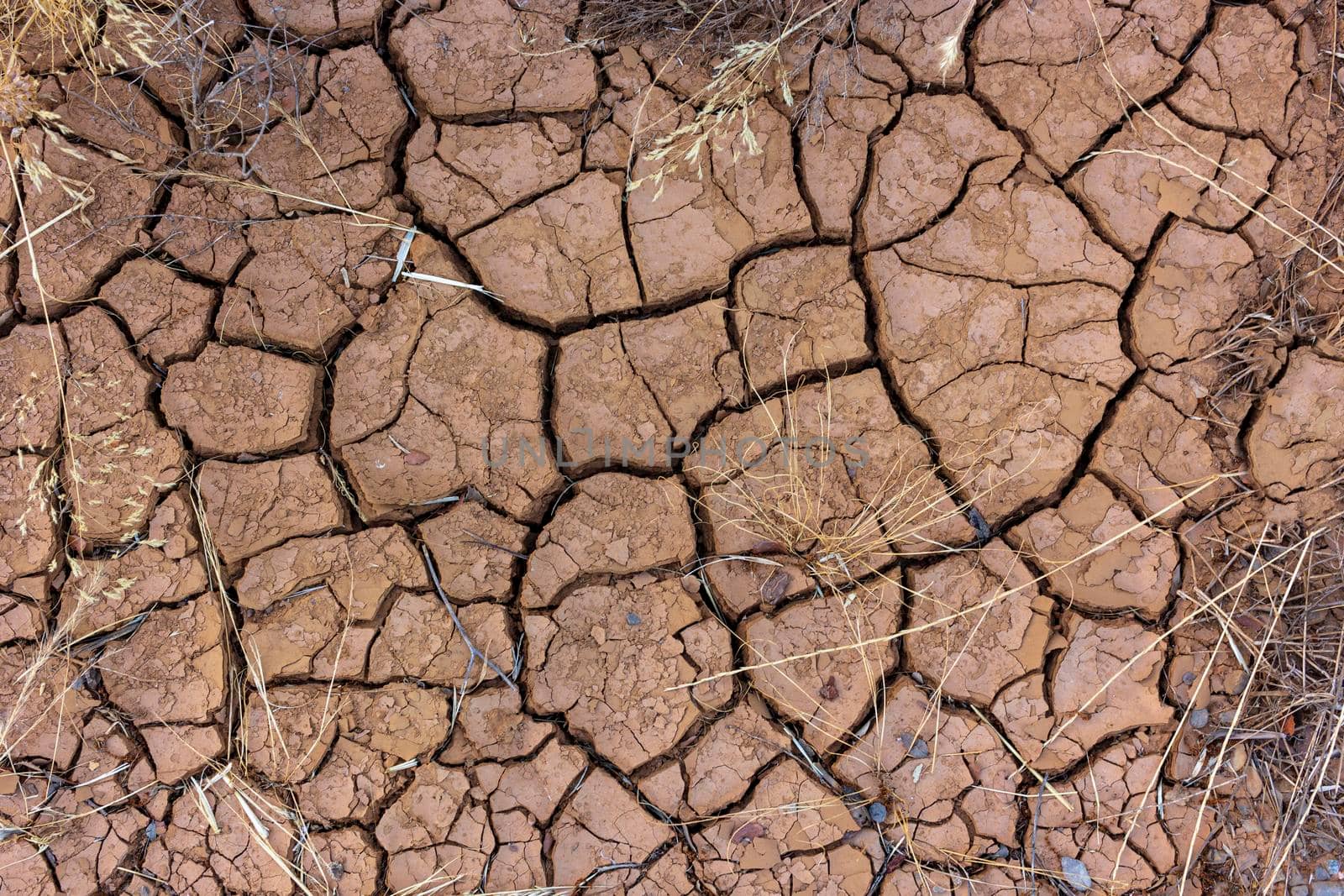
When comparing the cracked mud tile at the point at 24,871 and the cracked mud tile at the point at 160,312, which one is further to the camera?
the cracked mud tile at the point at 160,312

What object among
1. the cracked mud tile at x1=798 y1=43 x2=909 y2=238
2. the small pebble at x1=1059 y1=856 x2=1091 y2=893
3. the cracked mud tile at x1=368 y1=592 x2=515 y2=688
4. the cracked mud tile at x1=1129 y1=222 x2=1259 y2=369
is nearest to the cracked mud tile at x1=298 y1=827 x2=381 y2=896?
the cracked mud tile at x1=368 y1=592 x2=515 y2=688

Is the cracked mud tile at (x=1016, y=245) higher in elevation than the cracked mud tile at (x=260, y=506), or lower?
higher

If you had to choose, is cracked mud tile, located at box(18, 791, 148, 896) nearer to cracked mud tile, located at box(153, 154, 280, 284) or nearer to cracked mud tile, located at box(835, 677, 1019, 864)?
cracked mud tile, located at box(153, 154, 280, 284)

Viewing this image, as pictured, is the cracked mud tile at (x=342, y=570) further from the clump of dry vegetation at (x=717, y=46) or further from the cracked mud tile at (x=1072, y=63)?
→ the cracked mud tile at (x=1072, y=63)

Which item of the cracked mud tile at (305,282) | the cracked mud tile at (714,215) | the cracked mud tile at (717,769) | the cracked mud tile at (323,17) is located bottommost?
the cracked mud tile at (717,769)

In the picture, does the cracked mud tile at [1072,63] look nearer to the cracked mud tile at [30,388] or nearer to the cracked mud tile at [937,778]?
the cracked mud tile at [937,778]

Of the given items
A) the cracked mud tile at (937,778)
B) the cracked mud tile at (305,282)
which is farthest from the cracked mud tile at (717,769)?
the cracked mud tile at (305,282)

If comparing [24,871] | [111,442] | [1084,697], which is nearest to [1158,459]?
[1084,697]
